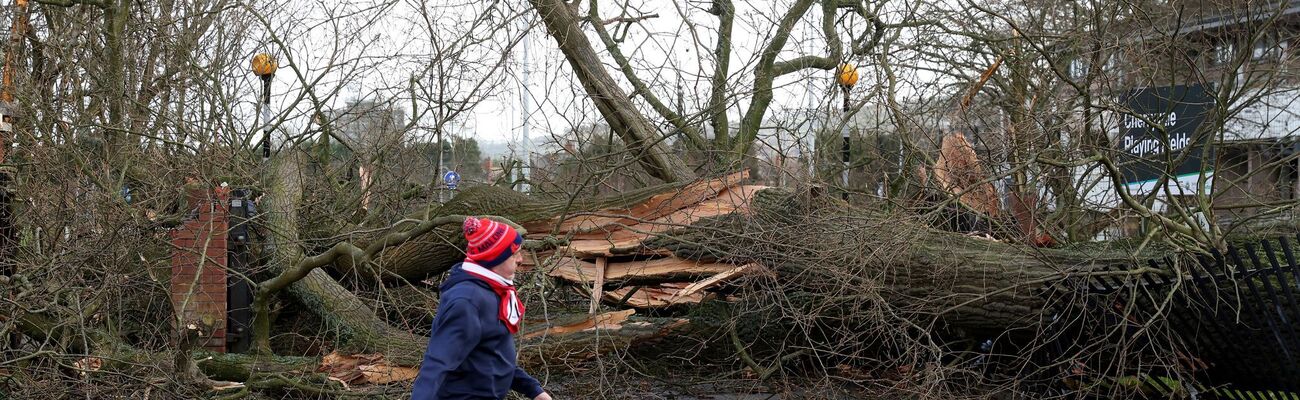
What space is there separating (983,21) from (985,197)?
4.47 metres

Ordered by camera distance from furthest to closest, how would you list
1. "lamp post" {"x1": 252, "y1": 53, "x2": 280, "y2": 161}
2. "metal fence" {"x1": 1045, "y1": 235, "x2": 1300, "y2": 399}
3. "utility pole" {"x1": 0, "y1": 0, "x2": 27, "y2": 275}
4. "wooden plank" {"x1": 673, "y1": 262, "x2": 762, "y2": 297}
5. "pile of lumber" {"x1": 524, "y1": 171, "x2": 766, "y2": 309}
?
1. "lamp post" {"x1": 252, "y1": 53, "x2": 280, "y2": 161}
2. "pile of lumber" {"x1": 524, "y1": 171, "x2": 766, "y2": 309}
3. "wooden plank" {"x1": 673, "y1": 262, "x2": 762, "y2": 297}
4. "utility pole" {"x1": 0, "y1": 0, "x2": 27, "y2": 275}
5. "metal fence" {"x1": 1045, "y1": 235, "x2": 1300, "y2": 399}

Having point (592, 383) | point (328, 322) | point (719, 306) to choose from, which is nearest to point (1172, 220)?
point (719, 306)

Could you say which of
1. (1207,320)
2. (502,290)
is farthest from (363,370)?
(1207,320)

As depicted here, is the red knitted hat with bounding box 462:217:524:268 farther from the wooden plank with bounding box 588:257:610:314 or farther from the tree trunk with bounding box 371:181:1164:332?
the wooden plank with bounding box 588:257:610:314

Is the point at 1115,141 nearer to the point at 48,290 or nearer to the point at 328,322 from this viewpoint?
the point at 328,322

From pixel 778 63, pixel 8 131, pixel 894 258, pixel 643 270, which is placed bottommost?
pixel 643 270

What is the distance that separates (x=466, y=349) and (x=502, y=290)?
29cm

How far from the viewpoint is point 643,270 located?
7.84 meters

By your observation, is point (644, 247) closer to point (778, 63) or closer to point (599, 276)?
point (599, 276)

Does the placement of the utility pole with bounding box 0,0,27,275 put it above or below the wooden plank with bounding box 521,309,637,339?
above

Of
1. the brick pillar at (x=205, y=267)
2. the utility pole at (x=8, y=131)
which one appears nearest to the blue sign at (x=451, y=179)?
the brick pillar at (x=205, y=267)

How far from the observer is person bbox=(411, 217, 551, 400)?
361cm

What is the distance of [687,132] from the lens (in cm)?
781

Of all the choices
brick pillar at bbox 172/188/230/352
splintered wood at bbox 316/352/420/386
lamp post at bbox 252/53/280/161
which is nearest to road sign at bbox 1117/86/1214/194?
splintered wood at bbox 316/352/420/386
